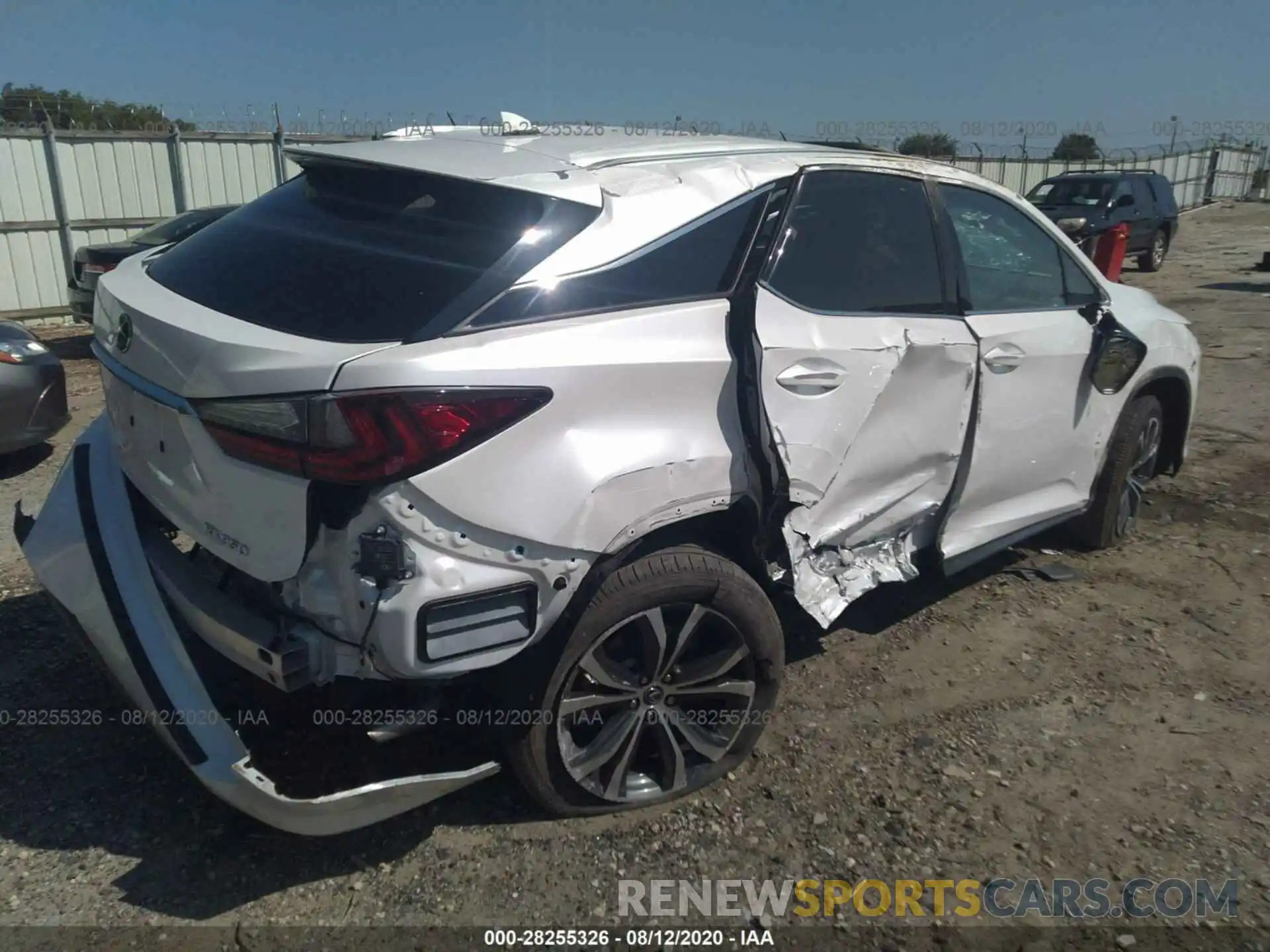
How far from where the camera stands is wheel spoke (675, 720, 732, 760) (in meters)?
2.88

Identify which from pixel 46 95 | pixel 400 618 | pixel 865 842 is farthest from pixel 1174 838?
pixel 46 95

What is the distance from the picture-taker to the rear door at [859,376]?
2.88 metres

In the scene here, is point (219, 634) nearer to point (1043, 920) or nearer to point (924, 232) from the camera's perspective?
point (1043, 920)

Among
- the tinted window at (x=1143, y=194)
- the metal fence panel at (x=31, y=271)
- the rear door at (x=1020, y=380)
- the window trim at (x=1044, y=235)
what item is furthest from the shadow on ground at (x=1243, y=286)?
the metal fence panel at (x=31, y=271)

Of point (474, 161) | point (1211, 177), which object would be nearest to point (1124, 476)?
point (474, 161)

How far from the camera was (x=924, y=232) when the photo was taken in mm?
3531

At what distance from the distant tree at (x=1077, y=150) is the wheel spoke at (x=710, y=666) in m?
27.4

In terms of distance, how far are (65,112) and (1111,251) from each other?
48.4 feet

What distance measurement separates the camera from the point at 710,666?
288 cm

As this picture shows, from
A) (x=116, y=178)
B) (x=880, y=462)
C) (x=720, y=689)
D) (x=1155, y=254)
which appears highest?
(x=116, y=178)

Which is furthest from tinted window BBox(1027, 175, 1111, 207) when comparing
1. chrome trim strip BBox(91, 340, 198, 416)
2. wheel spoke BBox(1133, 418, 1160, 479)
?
chrome trim strip BBox(91, 340, 198, 416)

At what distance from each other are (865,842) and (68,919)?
6.96 ft

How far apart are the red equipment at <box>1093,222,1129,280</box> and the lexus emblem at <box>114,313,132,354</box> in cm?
1410

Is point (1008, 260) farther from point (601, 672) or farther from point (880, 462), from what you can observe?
point (601, 672)
